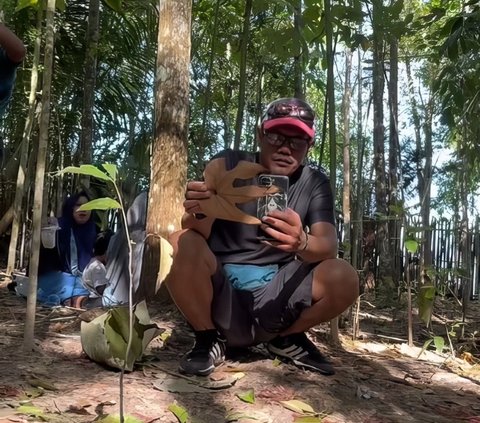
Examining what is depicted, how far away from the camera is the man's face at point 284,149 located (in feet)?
7.72

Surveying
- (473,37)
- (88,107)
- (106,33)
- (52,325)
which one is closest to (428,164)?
(106,33)

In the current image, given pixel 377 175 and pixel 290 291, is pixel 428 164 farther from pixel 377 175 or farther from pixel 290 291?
pixel 290 291

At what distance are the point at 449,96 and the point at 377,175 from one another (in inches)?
250

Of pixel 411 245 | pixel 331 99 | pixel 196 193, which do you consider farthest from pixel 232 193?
pixel 411 245

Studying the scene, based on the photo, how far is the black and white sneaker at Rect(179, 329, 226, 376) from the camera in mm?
2223

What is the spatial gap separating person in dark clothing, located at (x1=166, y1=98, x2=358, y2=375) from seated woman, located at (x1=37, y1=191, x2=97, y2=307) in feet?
6.88

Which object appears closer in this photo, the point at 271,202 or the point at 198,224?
the point at 271,202

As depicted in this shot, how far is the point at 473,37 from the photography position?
3283 millimetres

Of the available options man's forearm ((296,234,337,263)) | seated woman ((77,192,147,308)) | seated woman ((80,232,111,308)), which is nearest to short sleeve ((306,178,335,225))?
man's forearm ((296,234,337,263))

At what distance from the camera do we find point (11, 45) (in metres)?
1.78

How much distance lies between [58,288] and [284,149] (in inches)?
98.0

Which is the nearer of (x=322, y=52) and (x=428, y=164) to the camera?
(x=322, y=52)

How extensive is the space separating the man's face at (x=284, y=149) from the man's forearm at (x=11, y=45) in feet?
3.17

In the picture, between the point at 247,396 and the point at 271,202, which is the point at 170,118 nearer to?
the point at 271,202
